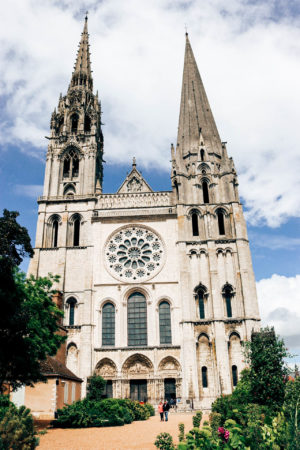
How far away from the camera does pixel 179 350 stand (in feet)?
93.7

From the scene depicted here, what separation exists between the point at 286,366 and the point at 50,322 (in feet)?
36.5

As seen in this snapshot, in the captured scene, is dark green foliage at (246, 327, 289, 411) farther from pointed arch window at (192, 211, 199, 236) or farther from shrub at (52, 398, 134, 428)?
pointed arch window at (192, 211, 199, 236)

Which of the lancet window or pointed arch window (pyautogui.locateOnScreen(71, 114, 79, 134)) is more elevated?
pointed arch window (pyautogui.locateOnScreen(71, 114, 79, 134))

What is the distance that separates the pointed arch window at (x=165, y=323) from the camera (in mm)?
29422

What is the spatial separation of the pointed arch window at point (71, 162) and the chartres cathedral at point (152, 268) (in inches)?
4.3

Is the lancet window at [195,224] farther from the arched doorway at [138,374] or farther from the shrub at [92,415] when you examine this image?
the shrub at [92,415]

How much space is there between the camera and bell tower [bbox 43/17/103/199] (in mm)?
35594

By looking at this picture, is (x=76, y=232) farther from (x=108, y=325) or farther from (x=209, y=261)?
(x=209, y=261)

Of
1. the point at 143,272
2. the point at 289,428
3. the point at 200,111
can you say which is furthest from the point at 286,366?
the point at 200,111

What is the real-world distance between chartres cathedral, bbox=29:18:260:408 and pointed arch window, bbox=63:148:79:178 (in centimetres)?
11

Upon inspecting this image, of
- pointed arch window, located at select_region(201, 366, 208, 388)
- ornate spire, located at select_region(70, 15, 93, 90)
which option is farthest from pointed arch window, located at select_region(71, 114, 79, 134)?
pointed arch window, located at select_region(201, 366, 208, 388)

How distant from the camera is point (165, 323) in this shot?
98.2 ft

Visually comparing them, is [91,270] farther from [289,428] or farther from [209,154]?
[289,428]

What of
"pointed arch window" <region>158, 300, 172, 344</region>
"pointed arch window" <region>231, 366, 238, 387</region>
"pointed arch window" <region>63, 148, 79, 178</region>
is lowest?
"pointed arch window" <region>231, 366, 238, 387</region>
